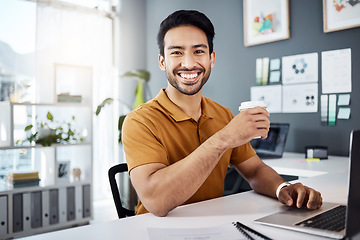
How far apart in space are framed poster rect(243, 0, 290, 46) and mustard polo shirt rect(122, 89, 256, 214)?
174 centimetres

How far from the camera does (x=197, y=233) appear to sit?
853mm

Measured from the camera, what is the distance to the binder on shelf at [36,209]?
9.83 ft

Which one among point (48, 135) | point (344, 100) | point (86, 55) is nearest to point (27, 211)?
point (48, 135)

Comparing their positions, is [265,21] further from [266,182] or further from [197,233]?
[197,233]

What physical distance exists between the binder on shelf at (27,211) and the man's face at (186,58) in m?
2.18

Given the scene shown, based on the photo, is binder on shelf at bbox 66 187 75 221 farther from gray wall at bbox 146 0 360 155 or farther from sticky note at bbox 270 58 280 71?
sticky note at bbox 270 58 280 71

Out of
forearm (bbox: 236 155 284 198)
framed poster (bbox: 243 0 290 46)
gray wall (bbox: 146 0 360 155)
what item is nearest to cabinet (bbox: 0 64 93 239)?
gray wall (bbox: 146 0 360 155)

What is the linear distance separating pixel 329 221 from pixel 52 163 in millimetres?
2867

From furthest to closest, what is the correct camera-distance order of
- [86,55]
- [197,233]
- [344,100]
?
[86,55] → [344,100] → [197,233]

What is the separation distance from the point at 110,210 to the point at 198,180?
2.98 metres

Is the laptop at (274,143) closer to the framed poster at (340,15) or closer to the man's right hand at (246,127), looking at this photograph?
the framed poster at (340,15)

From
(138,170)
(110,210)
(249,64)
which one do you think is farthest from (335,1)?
(110,210)

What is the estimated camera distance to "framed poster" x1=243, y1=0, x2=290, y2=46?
2951 millimetres

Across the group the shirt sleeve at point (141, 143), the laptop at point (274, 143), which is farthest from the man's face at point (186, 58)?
the laptop at point (274, 143)
